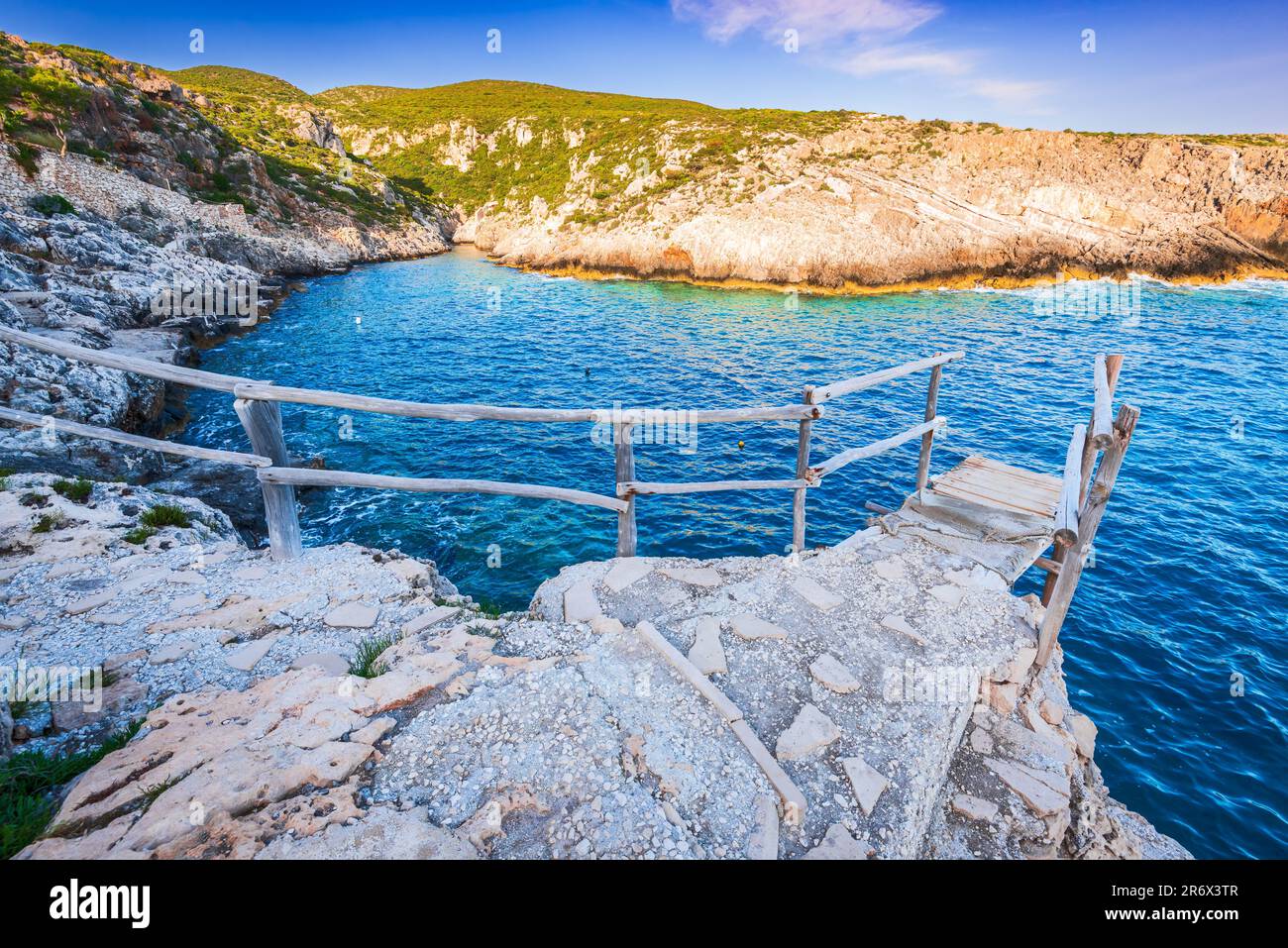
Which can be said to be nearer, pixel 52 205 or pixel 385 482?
pixel 385 482

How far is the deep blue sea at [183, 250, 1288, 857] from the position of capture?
350 inches

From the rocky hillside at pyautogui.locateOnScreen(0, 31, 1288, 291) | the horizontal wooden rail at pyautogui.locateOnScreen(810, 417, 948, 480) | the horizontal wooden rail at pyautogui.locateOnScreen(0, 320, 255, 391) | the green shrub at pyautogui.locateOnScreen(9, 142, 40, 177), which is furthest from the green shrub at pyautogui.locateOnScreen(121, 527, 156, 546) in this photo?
the rocky hillside at pyautogui.locateOnScreen(0, 31, 1288, 291)

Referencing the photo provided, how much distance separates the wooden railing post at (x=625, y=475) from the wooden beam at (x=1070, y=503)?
174 inches

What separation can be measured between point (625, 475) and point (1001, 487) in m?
7.09

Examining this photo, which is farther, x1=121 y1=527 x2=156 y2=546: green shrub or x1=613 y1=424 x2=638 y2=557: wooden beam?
x1=121 y1=527 x2=156 y2=546: green shrub

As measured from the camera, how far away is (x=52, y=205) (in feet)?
95.0

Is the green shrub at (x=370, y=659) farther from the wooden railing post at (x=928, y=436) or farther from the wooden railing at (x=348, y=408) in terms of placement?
the wooden railing post at (x=928, y=436)

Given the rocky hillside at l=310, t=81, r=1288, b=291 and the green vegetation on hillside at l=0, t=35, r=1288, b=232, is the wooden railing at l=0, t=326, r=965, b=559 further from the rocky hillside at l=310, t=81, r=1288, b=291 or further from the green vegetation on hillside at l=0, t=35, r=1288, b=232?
the rocky hillside at l=310, t=81, r=1288, b=291

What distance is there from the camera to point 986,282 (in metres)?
45.8

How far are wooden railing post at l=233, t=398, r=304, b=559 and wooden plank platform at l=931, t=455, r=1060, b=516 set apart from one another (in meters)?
10.1

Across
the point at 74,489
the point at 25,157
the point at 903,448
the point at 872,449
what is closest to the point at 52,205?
the point at 25,157

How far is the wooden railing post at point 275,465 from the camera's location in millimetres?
6406

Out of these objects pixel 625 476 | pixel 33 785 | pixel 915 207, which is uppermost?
pixel 915 207

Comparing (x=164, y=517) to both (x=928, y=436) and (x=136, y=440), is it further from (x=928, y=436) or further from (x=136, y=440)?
(x=928, y=436)
